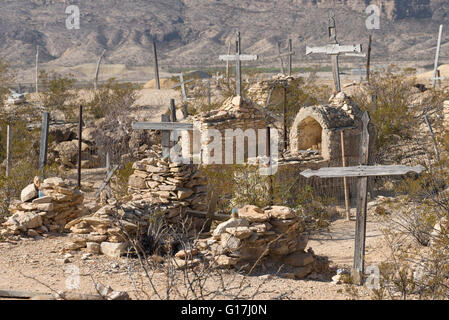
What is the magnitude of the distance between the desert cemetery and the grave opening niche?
44mm

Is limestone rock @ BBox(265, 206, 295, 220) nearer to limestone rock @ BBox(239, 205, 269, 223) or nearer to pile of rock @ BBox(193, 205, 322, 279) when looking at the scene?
pile of rock @ BBox(193, 205, 322, 279)

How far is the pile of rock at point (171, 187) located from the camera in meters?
9.89

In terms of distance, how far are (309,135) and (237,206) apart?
500 cm

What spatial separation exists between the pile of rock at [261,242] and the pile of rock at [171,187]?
49.3 inches

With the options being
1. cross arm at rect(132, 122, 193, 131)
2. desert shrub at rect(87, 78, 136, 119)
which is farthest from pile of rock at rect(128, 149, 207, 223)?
desert shrub at rect(87, 78, 136, 119)

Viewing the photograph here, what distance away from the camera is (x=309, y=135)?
1628 centimetres

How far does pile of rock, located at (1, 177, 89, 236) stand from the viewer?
10164 mm

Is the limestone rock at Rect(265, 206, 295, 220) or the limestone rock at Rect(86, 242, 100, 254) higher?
the limestone rock at Rect(265, 206, 295, 220)

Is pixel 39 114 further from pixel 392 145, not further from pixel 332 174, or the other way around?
pixel 332 174

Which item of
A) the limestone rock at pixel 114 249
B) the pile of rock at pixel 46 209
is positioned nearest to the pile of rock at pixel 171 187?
the limestone rock at pixel 114 249

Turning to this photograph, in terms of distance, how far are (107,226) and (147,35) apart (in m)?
75.8

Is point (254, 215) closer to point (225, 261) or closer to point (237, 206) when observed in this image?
point (225, 261)

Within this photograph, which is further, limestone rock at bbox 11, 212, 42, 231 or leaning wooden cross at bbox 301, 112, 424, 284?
limestone rock at bbox 11, 212, 42, 231

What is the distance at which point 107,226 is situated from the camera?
886 cm
